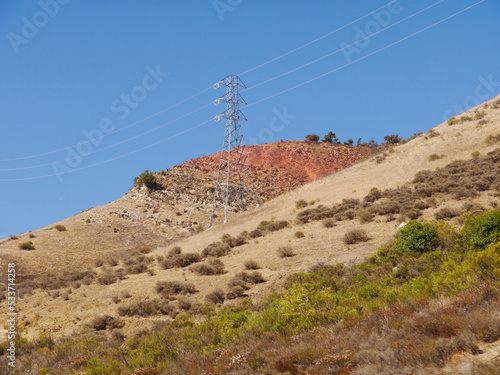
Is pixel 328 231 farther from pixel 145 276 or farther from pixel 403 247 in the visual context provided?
Answer: pixel 145 276

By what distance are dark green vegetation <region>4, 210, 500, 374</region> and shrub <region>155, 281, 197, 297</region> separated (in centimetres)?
141

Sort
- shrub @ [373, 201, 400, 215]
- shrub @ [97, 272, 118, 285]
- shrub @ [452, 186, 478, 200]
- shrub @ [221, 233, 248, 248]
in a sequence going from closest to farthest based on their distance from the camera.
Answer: shrub @ [452, 186, 478, 200], shrub @ [97, 272, 118, 285], shrub @ [373, 201, 400, 215], shrub @ [221, 233, 248, 248]

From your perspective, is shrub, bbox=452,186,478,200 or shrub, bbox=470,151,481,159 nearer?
shrub, bbox=452,186,478,200

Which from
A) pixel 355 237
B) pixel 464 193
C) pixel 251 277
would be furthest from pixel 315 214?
pixel 251 277

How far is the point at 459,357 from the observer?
5637mm

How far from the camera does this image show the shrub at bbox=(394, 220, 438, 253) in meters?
15.1

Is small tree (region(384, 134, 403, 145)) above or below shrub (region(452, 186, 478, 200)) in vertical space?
above

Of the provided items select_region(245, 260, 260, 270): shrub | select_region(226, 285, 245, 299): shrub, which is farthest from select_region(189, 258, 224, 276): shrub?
select_region(226, 285, 245, 299): shrub

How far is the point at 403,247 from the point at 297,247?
7.43 metres

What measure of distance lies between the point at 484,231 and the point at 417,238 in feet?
8.20

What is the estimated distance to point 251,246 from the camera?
25.9 metres

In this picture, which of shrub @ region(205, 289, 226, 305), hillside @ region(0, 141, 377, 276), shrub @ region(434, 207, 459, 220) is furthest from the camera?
hillside @ region(0, 141, 377, 276)

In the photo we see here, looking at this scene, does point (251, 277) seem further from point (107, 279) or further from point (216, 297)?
point (107, 279)

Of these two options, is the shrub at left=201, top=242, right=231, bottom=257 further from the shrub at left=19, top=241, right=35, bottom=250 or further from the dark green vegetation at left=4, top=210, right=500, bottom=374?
the shrub at left=19, top=241, right=35, bottom=250
